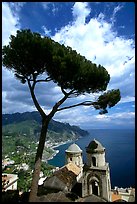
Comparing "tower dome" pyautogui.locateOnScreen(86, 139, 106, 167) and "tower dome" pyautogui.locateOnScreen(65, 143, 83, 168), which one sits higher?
"tower dome" pyautogui.locateOnScreen(86, 139, 106, 167)

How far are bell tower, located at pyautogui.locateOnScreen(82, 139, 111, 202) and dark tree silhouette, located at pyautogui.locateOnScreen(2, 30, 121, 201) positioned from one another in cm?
516

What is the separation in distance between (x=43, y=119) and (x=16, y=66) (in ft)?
8.33

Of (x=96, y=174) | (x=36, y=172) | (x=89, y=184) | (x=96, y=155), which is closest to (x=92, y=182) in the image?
(x=89, y=184)

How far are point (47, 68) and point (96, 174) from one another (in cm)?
836

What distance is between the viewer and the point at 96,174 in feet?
45.5

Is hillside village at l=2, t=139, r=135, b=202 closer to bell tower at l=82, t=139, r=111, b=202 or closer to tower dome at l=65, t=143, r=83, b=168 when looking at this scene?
bell tower at l=82, t=139, r=111, b=202

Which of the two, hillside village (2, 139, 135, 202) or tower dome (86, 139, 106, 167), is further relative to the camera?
tower dome (86, 139, 106, 167)

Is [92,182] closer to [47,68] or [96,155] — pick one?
[96,155]

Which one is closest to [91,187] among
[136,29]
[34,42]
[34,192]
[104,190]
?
[104,190]

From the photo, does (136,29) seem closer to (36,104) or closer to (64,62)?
(64,62)

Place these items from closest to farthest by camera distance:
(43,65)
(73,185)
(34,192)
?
(34,192) < (43,65) < (73,185)

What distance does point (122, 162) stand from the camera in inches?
2876

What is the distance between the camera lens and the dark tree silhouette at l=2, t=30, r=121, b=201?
820 centimetres

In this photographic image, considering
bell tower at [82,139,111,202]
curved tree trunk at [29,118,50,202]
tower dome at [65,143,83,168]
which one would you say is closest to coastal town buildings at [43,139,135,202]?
bell tower at [82,139,111,202]
